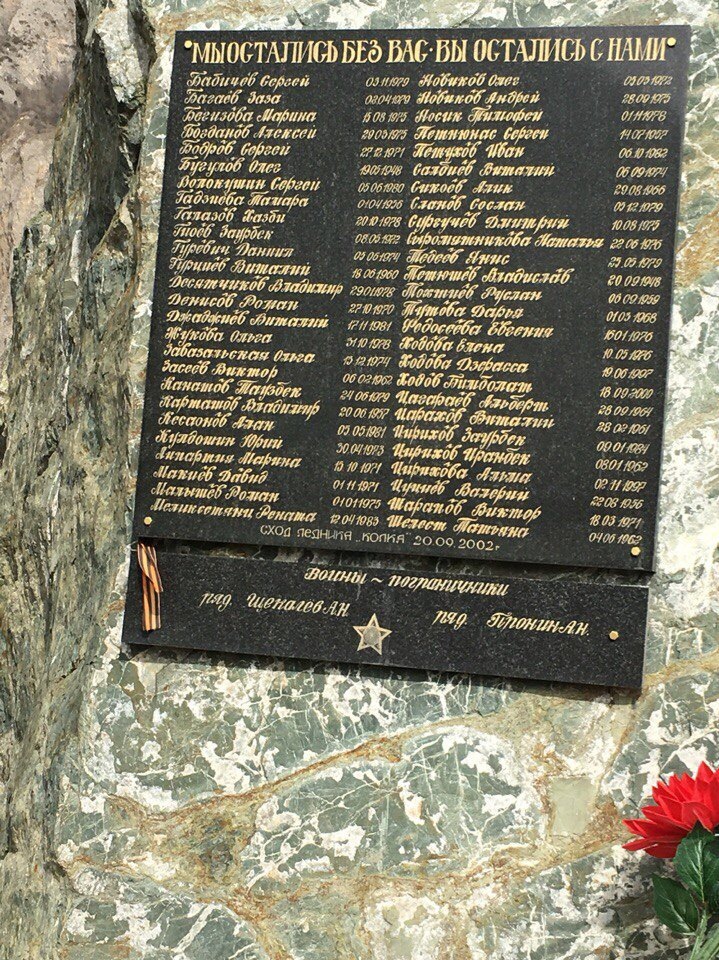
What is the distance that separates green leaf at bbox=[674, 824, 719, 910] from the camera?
2807mm

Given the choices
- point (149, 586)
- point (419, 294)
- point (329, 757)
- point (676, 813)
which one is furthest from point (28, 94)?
point (676, 813)

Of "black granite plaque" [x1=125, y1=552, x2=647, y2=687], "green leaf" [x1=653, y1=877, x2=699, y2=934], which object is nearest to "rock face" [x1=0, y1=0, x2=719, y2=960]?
"black granite plaque" [x1=125, y1=552, x2=647, y2=687]

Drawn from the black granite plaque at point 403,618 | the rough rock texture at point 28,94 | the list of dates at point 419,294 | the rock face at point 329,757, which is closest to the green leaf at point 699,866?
the rock face at point 329,757

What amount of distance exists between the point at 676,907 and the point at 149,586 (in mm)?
1573

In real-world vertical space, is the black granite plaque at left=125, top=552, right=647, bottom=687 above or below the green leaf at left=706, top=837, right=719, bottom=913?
above

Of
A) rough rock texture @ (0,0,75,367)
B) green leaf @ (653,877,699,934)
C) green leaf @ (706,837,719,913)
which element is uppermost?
rough rock texture @ (0,0,75,367)

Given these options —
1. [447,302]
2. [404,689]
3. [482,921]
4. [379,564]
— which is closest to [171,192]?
[447,302]

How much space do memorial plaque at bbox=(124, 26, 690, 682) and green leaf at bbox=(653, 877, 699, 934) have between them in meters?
0.54

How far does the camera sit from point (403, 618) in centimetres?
337

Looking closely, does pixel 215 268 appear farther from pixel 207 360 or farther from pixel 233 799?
pixel 233 799

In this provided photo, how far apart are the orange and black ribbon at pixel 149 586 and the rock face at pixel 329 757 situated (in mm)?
81

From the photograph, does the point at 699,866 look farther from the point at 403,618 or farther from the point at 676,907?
the point at 403,618

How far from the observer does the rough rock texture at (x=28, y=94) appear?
189 inches

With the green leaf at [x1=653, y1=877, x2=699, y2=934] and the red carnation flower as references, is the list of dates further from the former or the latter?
the green leaf at [x1=653, y1=877, x2=699, y2=934]
